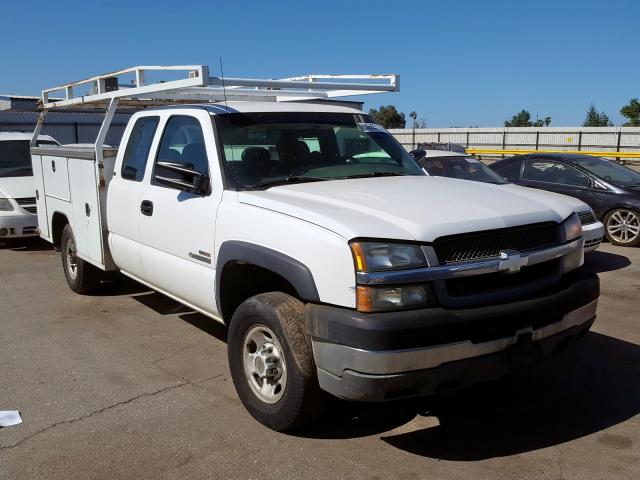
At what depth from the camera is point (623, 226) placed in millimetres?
9656

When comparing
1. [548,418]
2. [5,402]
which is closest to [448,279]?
[548,418]

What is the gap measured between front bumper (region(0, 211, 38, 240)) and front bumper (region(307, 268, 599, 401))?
26.9 ft

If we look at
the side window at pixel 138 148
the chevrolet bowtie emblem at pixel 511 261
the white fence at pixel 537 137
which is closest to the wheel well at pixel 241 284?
the chevrolet bowtie emblem at pixel 511 261

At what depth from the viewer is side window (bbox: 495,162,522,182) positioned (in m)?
10.6

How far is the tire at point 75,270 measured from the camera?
268 inches

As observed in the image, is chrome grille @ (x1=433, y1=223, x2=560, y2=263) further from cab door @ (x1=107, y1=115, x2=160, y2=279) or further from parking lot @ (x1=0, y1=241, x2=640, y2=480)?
cab door @ (x1=107, y1=115, x2=160, y2=279)

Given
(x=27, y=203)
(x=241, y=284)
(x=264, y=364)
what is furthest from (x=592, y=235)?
(x=27, y=203)

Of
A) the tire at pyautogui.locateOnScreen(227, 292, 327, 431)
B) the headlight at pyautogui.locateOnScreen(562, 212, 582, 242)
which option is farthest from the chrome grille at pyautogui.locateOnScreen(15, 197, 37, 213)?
the headlight at pyautogui.locateOnScreen(562, 212, 582, 242)

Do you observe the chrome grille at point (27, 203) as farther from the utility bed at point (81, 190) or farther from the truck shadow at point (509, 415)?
the truck shadow at point (509, 415)

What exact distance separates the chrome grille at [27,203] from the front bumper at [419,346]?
8283mm

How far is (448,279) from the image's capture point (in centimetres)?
318

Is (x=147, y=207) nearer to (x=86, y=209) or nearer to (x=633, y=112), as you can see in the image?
(x=86, y=209)

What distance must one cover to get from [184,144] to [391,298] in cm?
242

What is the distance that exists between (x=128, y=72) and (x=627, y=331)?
16.4 feet
